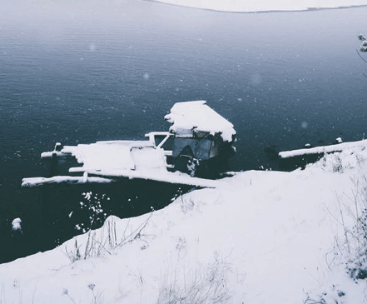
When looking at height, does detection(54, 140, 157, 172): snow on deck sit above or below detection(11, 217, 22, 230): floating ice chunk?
above

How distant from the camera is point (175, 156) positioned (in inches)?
492

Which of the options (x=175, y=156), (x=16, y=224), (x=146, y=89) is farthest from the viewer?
(x=146, y=89)

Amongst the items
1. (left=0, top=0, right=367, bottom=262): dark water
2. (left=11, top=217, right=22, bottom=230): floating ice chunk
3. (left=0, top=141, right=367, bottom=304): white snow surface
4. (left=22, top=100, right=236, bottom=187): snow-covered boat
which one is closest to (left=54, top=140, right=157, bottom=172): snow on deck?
(left=22, top=100, right=236, bottom=187): snow-covered boat

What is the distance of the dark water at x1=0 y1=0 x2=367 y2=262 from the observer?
561 inches

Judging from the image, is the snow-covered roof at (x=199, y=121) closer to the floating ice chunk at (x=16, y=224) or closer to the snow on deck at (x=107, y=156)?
the snow on deck at (x=107, y=156)

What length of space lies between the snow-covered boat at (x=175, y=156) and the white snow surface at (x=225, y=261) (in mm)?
3732

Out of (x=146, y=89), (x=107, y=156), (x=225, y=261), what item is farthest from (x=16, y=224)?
(x=146, y=89)

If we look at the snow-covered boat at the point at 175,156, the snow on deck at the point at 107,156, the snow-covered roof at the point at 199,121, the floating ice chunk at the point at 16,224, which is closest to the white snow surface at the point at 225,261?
the floating ice chunk at the point at 16,224

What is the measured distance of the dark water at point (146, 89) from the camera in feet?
46.8

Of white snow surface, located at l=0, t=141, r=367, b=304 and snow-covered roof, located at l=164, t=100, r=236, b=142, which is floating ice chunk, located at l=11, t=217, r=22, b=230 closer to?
white snow surface, located at l=0, t=141, r=367, b=304

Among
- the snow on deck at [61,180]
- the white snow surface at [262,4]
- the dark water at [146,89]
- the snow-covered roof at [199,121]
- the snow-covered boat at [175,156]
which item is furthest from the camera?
the white snow surface at [262,4]

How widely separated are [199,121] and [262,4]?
7630cm

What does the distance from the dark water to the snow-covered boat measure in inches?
44.6

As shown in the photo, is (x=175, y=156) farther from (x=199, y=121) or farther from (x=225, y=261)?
(x=225, y=261)
